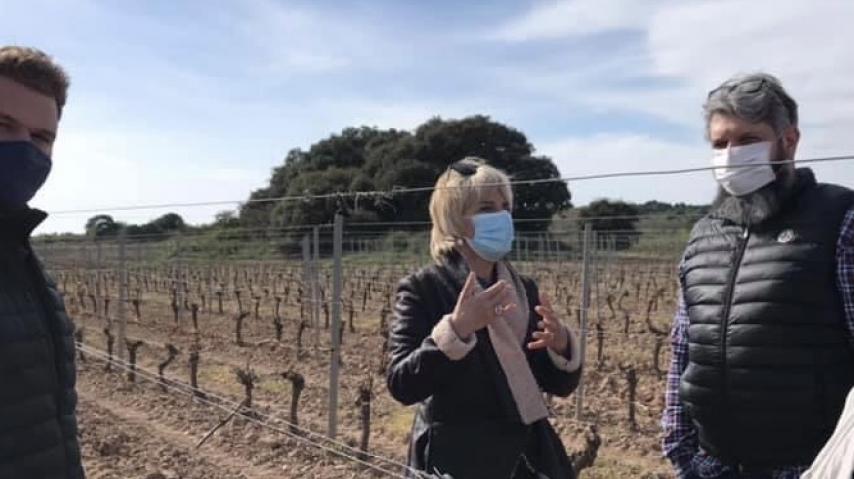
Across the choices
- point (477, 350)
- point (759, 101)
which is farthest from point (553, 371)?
point (759, 101)

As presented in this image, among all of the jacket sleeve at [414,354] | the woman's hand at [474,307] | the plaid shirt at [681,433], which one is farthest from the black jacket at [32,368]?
the plaid shirt at [681,433]

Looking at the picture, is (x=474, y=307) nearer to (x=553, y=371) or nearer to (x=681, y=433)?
(x=553, y=371)

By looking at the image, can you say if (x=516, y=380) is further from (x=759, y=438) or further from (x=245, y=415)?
(x=245, y=415)

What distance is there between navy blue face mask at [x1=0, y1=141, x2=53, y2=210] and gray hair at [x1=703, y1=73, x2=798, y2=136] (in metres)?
1.52

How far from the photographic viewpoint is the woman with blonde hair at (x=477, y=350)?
1974mm

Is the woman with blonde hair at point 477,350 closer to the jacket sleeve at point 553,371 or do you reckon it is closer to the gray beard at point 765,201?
the jacket sleeve at point 553,371

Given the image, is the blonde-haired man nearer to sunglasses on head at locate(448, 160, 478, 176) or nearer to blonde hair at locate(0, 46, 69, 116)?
blonde hair at locate(0, 46, 69, 116)

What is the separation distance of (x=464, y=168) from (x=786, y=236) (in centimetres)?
80

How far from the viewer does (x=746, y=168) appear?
1.93m

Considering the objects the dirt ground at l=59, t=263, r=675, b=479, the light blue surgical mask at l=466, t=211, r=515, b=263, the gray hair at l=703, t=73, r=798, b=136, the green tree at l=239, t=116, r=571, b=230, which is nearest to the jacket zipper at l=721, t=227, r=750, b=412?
the gray hair at l=703, t=73, r=798, b=136

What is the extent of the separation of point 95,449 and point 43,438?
4.41 metres

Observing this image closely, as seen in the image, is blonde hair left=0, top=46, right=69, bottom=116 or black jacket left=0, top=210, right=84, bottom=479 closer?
black jacket left=0, top=210, right=84, bottom=479

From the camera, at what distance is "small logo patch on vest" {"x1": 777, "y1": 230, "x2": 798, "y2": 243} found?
1.80 meters

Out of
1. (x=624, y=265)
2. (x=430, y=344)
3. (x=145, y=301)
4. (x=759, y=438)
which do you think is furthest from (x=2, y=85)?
(x=624, y=265)
